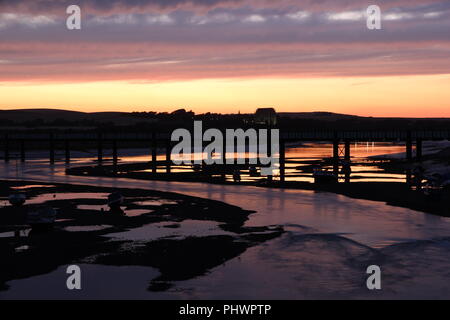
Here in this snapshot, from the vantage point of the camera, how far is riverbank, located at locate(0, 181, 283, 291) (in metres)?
28.0

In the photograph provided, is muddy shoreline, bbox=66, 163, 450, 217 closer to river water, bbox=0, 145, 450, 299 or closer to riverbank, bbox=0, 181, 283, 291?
river water, bbox=0, 145, 450, 299

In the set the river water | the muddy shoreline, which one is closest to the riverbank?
the river water

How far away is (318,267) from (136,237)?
1061 cm

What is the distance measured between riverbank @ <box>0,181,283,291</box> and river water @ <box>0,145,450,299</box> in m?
0.85

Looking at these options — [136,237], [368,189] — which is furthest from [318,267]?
[368,189]

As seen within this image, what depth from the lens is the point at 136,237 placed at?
112 feet

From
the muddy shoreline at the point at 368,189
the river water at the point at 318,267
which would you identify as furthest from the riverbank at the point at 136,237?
the muddy shoreline at the point at 368,189

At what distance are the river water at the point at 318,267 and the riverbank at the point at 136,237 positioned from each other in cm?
85

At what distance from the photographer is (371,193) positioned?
178ft

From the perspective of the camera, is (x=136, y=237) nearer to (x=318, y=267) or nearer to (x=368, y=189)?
(x=318, y=267)

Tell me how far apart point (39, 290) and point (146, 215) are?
1880cm

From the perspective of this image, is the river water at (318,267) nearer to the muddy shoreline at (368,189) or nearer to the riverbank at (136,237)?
the riverbank at (136,237)
